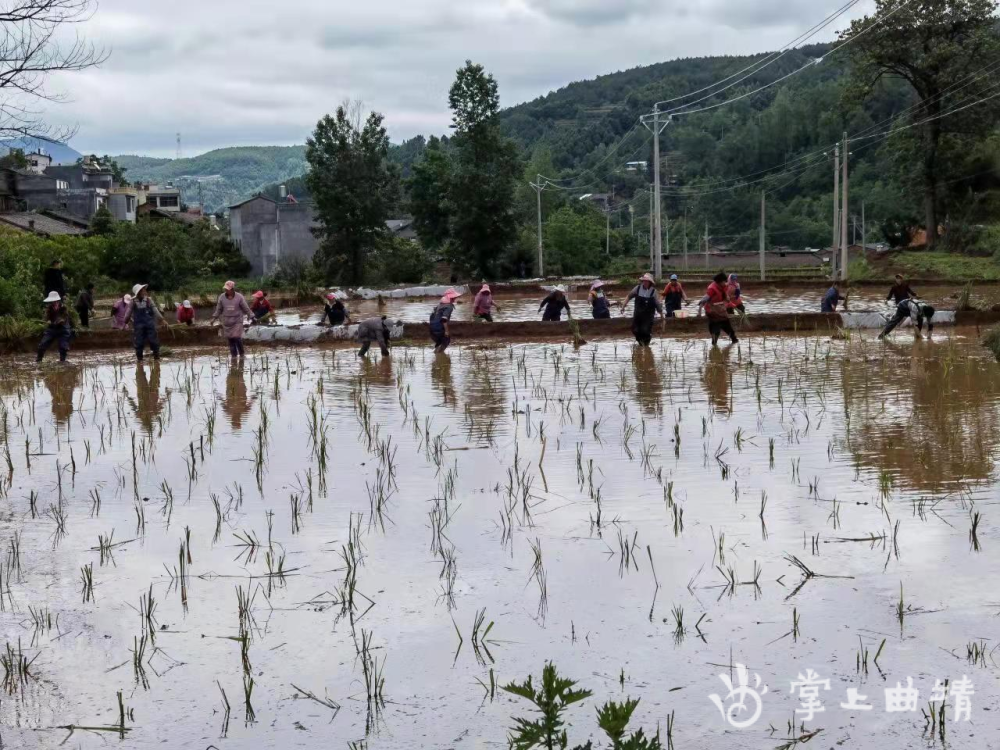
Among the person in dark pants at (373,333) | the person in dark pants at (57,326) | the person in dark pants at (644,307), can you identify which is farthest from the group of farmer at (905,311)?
the person in dark pants at (57,326)

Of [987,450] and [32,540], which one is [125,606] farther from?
[987,450]

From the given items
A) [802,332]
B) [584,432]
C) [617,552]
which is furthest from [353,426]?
[802,332]

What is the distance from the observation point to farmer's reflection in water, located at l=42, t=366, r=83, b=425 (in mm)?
14555

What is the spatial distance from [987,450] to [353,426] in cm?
632

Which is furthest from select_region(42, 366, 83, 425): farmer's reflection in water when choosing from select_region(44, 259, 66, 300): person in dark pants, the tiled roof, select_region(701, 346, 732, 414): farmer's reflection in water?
the tiled roof

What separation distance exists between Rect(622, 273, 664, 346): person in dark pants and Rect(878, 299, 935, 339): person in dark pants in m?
4.12

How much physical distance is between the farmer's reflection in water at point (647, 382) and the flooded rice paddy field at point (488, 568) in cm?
18

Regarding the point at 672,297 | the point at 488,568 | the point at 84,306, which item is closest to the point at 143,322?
the point at 84,306

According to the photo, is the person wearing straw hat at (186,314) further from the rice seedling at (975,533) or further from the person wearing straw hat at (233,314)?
the rice seedling at (975,533)

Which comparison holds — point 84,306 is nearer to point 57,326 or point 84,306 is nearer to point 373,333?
point 57,326

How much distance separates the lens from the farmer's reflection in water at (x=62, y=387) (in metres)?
14.6

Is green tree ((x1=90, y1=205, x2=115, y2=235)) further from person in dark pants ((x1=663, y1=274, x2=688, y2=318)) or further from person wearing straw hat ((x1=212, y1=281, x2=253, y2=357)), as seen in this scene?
person wearing straw hat ((x1=212, y1=281, x2=253, y2=357))

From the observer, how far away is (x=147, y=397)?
1591 cm

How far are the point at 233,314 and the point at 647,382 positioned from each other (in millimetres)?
7702
